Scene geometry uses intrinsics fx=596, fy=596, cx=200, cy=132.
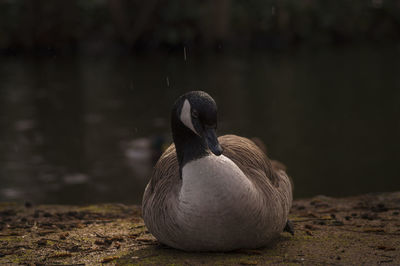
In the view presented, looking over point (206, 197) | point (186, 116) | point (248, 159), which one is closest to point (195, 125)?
point (186, 116)

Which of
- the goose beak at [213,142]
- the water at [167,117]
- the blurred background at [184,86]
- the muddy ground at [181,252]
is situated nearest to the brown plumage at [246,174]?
the muddy ground at [181,252]

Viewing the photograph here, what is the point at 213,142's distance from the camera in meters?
4.69

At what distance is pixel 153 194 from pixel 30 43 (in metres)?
33.7

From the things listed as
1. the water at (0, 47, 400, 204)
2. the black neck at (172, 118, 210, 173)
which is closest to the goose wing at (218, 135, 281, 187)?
the black neck at (172, 118, 210, 173)

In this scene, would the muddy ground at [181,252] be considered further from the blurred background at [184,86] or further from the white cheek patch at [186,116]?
the blurred background at [184,86]

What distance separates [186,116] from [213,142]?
33cm

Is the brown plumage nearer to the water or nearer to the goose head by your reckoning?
the goose head

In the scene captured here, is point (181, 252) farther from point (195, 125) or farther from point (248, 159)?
point (195, 125)

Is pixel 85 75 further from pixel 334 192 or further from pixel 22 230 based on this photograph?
pixel 22 230

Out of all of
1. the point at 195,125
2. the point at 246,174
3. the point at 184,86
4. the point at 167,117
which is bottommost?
the point at 167,117

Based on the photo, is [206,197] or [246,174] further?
[246,174]

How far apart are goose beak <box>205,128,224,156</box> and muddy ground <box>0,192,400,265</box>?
37.4 inches

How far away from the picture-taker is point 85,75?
99.0 feet

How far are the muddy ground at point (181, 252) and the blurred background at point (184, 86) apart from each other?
186 inches
